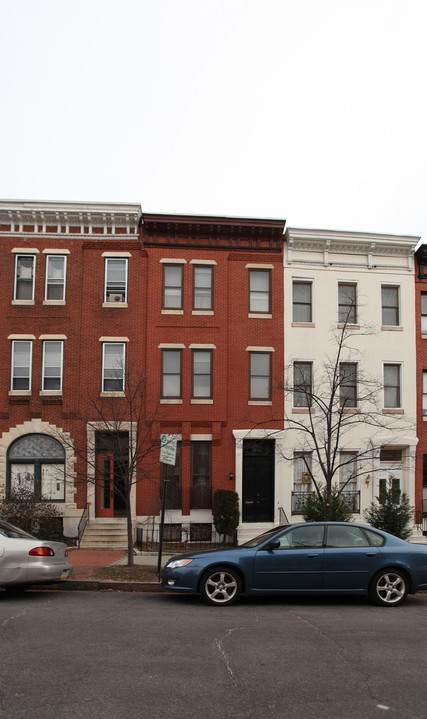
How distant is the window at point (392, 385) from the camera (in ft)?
74.1

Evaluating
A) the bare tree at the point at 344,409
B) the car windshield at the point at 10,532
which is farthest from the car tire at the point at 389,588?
the bare tree at the point at 344,409

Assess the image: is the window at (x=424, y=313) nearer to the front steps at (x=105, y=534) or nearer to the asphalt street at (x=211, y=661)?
the front steps at (x=105, y=534)

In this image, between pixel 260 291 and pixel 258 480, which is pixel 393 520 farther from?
pixel 260 291

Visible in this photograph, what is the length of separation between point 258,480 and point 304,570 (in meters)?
11.6

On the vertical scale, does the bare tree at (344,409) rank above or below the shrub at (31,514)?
above

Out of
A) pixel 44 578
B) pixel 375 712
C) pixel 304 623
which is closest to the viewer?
pixel 375 712

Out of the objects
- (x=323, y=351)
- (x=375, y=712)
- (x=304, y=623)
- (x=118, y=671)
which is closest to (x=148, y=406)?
(x=323, y=351)

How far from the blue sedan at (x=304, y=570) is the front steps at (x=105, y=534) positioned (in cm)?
940

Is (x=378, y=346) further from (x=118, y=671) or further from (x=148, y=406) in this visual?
(x=118, y=671)

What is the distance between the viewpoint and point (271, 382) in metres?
21.9

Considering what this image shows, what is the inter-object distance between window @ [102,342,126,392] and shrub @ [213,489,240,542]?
4.98 meters

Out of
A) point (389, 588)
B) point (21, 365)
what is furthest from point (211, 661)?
point (21, 365)

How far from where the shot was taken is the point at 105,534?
19625 mm

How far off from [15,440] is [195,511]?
21.4 feet
